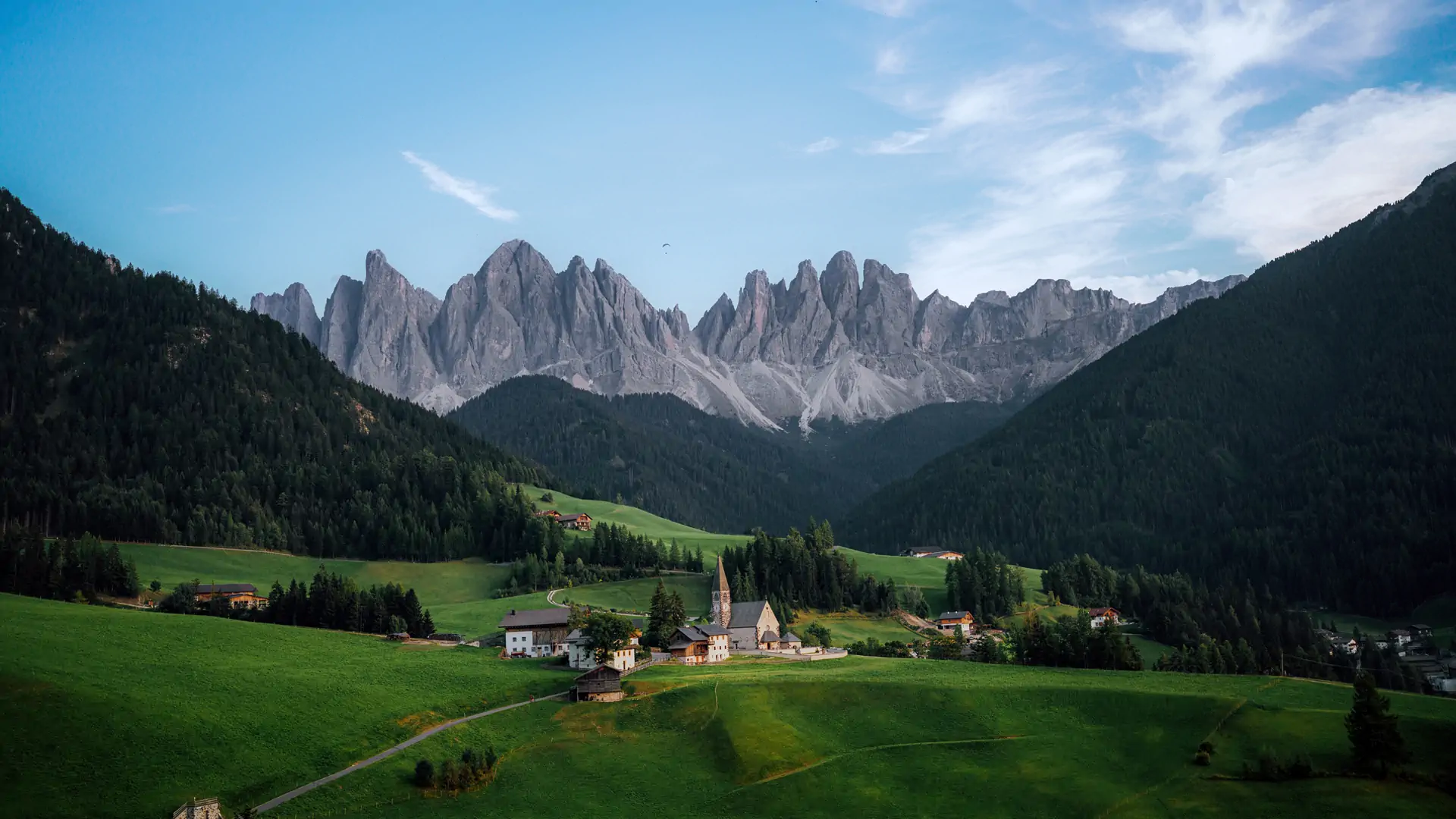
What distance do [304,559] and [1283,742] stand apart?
5176 inches

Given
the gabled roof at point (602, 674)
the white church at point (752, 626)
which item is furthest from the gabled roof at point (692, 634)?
the gabled roof at point (602, 674)

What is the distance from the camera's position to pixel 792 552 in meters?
156

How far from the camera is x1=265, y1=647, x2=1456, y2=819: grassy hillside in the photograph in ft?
215

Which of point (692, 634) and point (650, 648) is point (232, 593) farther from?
point (692, 634)

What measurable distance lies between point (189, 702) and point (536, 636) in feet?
135

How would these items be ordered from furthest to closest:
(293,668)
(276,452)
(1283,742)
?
(276,452) < (293,668) < (1283,742)

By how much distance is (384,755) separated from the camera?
70.5m

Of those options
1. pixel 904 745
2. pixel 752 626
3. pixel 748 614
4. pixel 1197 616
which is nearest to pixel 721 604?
pixel 748 614

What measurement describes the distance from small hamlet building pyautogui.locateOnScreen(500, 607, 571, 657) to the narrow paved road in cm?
2115

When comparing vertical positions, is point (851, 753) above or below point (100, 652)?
below

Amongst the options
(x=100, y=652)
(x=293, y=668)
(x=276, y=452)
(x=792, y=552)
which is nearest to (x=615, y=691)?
(x=293, y=668)

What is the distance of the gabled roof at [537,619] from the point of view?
109812 mm

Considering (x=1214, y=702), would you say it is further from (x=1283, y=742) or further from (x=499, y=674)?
(x=499, y=674)

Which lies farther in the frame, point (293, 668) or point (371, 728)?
point (293, 668)
